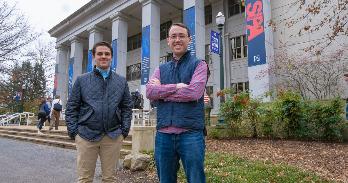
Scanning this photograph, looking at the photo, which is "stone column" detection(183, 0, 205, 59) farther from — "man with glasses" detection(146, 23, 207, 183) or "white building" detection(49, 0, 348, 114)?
"man with glasses" detection(146, 23, 207, 183)

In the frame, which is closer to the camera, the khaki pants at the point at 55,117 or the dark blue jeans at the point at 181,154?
the dark blue jeans at the point at 181,154

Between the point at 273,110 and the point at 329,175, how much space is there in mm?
4746

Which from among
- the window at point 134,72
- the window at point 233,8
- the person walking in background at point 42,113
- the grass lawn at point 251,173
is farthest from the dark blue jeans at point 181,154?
the window at point 134,72

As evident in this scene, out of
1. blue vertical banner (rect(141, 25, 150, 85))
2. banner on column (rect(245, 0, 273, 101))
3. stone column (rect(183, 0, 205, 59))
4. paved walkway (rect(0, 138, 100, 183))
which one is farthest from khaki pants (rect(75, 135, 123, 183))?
blue vertical banner (rect(141, 25, 150, 85))

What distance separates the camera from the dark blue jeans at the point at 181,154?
262 centimetres

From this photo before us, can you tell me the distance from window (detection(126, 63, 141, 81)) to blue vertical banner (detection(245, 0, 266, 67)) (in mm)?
15449

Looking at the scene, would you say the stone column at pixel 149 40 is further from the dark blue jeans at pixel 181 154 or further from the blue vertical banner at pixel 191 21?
the dark blue jeans at pixel 181 154

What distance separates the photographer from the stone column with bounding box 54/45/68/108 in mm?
37375

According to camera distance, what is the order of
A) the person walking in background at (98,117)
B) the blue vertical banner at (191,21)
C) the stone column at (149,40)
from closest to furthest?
the person walking in background at (98,117) → the blue vertical banner at (191,21) → the stone column at (149,40)

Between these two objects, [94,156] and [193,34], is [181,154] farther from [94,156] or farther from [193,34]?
[193,34]

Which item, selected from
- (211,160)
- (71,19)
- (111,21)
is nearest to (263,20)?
(211,160)

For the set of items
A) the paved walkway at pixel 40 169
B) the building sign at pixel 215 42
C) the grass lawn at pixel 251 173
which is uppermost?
the building sign at pixel 215 42

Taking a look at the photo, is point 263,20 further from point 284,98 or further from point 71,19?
point 71,19

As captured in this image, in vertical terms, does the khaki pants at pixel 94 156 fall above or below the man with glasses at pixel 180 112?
below
